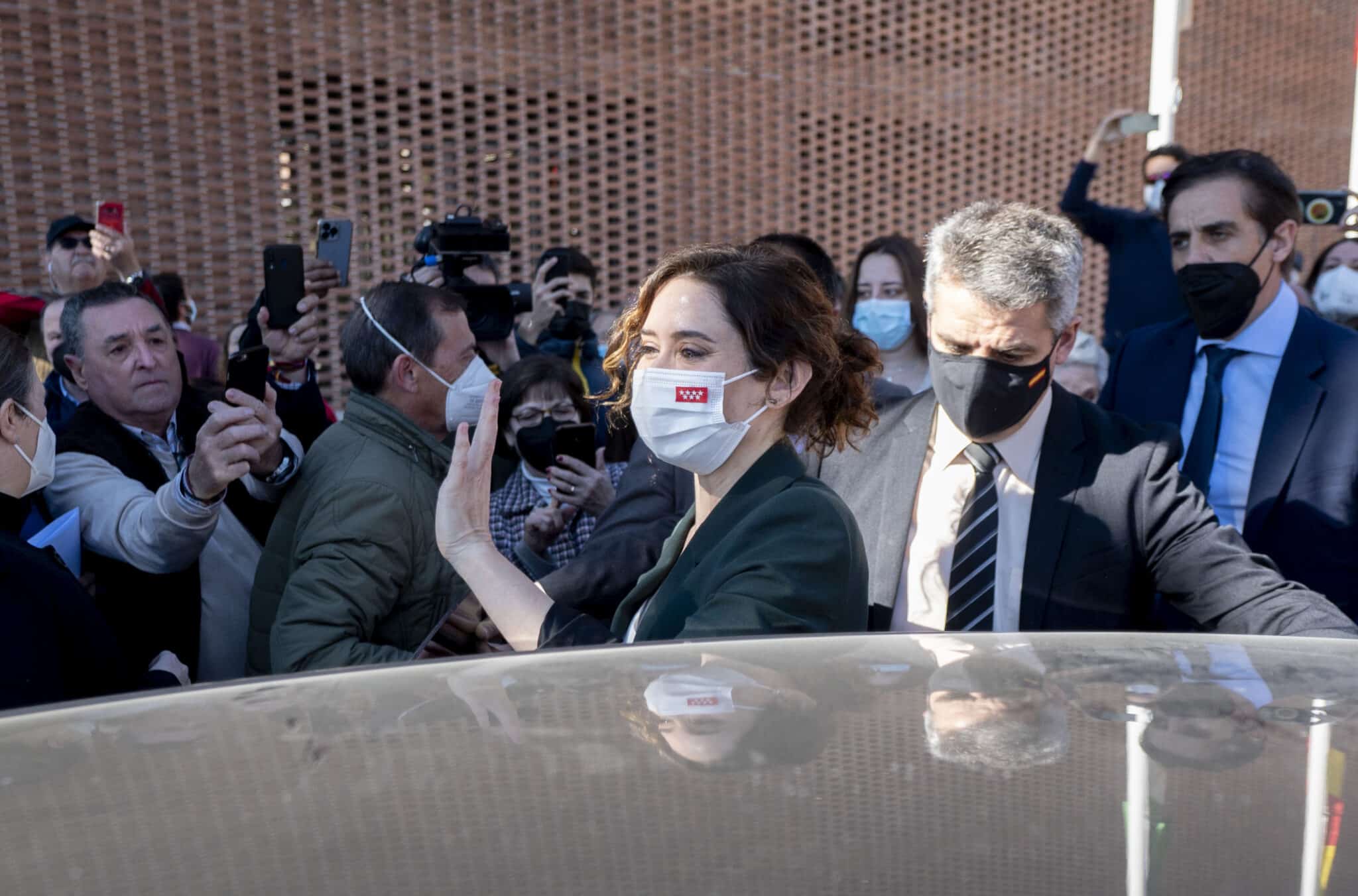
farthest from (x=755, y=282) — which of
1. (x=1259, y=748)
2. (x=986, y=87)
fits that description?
(x=986, y=87)

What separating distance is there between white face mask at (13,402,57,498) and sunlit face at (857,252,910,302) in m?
2.90

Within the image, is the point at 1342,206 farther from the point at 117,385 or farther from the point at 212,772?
the point at 212,772

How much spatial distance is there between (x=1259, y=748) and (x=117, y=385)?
10.8 feet

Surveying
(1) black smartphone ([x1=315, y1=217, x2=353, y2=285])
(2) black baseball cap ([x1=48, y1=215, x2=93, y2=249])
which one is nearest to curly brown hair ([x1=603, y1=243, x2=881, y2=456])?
(1) black smartphone ([x1=315, y1=217, x2=353, y2=285])

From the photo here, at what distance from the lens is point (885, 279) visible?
4.77 metres

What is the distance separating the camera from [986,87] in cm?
1487

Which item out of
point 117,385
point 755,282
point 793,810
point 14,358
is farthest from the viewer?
point 117,385

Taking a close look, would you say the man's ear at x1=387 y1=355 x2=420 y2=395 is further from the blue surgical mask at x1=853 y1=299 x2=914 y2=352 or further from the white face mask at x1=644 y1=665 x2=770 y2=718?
the white face mask at x1=644 y1=665 x2=770 y2=718

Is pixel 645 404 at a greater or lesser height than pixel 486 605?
greater

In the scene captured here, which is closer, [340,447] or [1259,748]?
[1259,748]

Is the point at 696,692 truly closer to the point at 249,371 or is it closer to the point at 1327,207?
the point at 249,371

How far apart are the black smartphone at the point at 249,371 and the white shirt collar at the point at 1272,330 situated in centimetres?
241

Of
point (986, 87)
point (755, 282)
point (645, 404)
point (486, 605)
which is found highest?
point (986, 87)

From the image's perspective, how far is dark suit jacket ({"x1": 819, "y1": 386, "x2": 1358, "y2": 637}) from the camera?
2344 mm
